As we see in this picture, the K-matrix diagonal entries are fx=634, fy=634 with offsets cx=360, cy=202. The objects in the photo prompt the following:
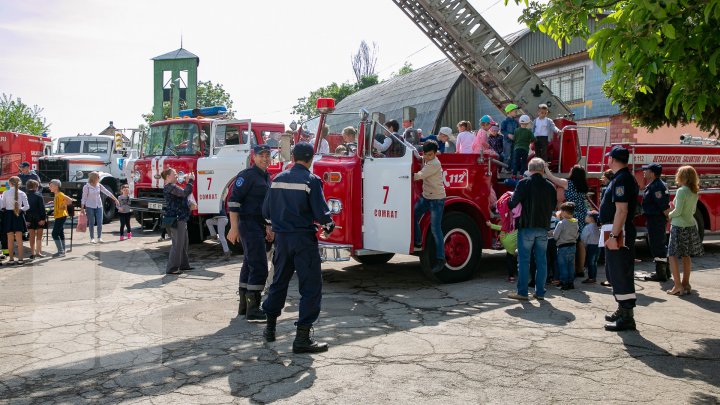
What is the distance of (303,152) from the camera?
5.86 m

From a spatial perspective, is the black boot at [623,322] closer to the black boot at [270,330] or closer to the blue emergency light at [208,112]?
the black boot at [270,330]

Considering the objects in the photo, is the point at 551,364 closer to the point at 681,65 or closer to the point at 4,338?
the point at 681,65

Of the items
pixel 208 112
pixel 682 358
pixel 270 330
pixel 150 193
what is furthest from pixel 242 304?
pixel 208 112

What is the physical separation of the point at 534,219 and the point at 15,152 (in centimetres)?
1947

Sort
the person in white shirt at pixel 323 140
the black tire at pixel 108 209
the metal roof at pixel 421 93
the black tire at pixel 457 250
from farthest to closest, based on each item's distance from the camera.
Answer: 1. the metal roof at pixel 421 93
2. the black tire at pixel 108 209
3. the person in white shirt at pixel 323 140
4. the black tire at pixel 457 250

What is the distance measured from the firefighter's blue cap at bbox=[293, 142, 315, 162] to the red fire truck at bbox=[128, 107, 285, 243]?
240 inches

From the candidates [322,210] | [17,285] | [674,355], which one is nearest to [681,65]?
[674,355]

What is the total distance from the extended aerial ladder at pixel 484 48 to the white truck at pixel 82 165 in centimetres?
1127

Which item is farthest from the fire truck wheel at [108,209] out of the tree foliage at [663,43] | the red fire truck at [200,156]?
the tree foliage at [663,43]

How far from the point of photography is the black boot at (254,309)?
680 centimetres

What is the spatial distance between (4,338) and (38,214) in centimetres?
708

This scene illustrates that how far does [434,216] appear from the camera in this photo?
8297 mm

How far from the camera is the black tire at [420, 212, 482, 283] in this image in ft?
27.9

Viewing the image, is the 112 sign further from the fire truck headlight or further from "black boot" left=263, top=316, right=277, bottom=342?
"black boot" left=263, top=316, right=277, bottom=342
